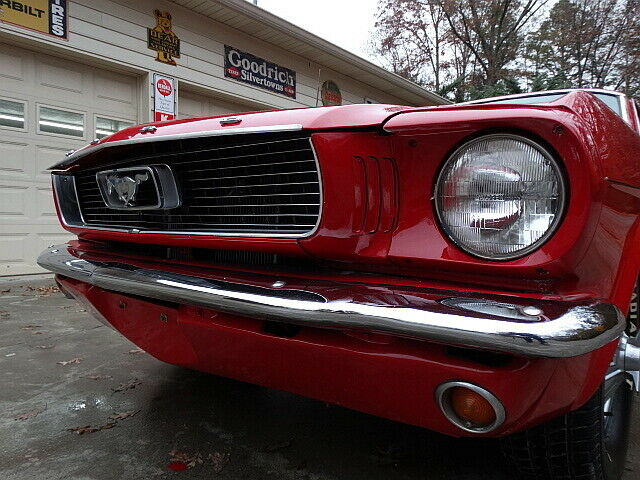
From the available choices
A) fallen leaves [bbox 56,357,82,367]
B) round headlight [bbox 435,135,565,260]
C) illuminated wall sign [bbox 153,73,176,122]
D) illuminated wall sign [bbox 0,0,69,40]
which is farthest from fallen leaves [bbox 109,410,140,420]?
illuminated wall sign [bbox 153,73,176,122]

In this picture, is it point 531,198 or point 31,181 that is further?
point 31,181

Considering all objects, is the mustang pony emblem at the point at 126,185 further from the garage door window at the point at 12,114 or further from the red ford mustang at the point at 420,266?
the garage door window at the point at 12,114

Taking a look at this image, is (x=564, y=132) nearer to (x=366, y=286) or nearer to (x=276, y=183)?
(x=366, y=286)

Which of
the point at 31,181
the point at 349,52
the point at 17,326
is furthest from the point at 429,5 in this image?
the point at 17,326

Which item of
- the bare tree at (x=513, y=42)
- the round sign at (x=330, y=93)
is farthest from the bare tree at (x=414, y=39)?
the round sign at (x=330, y=93)

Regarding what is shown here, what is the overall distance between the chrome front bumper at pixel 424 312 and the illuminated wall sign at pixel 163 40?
19.5ft

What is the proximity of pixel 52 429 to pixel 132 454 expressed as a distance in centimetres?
45

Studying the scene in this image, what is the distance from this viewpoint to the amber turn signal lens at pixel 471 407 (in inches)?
44.8

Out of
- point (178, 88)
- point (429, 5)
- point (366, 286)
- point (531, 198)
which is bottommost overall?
point (366, 286)

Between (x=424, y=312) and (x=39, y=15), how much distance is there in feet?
19.9

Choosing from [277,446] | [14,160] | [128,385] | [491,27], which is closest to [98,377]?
[128,385]

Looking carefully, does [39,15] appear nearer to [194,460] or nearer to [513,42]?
[194,460]

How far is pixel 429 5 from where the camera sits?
1903 centimetres

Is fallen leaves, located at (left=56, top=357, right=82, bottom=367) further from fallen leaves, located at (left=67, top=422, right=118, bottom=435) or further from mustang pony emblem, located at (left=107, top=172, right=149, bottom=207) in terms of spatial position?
mustang pony emblem, located at (left=107, top=172, right=149, bottom=207)
